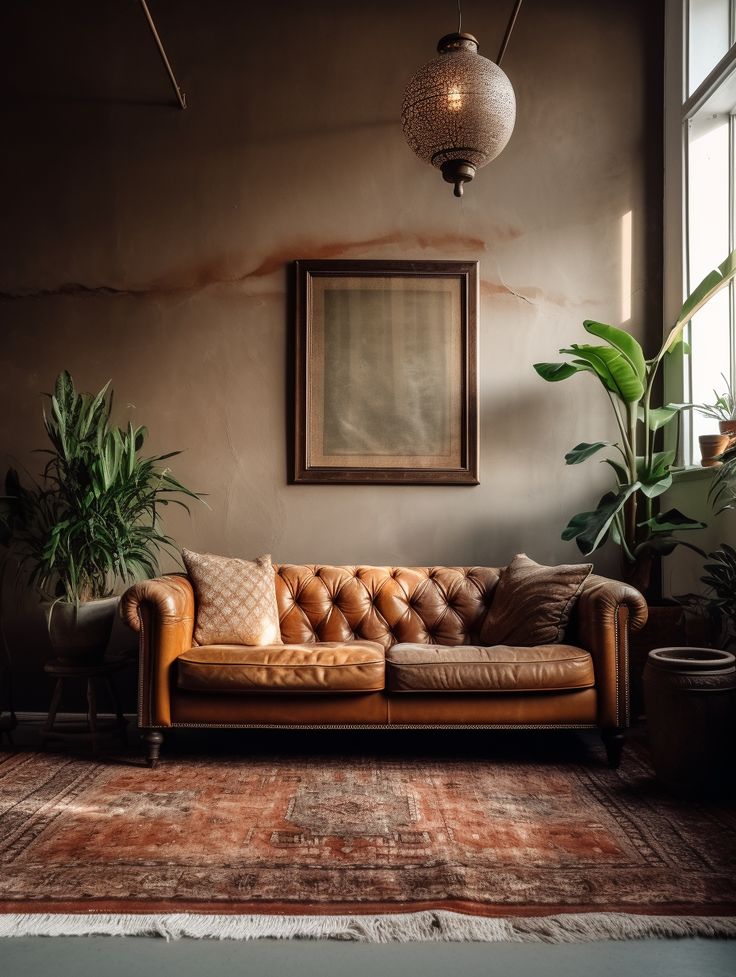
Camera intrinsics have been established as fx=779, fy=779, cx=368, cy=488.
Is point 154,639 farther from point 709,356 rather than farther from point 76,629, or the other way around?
point 709,356

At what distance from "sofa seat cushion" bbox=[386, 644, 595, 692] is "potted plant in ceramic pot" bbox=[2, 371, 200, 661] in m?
1.30

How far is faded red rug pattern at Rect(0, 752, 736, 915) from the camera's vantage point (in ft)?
6.33

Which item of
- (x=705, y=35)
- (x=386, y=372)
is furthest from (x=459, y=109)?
(x=705, y=35)

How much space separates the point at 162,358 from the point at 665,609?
273 centimetres

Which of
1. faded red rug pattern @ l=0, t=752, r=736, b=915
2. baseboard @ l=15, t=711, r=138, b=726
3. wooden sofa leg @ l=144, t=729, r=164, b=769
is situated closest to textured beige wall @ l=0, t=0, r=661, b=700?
baseboard @ l=15, t=711, r=138, b=726

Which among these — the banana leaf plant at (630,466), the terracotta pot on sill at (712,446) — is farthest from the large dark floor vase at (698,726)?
the terracotta pot on sill at (712,446)

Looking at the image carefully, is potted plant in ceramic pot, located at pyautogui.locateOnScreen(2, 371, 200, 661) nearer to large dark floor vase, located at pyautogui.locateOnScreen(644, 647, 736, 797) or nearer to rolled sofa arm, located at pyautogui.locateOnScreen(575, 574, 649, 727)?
rolled sofa arm, located at pyautogui.locateOnScreen(575, 574, 649, 727)

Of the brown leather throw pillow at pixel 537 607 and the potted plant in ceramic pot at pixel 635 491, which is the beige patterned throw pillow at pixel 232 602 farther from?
the potted plant in ceramic pot at pixel 635 491

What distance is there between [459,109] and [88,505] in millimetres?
2120

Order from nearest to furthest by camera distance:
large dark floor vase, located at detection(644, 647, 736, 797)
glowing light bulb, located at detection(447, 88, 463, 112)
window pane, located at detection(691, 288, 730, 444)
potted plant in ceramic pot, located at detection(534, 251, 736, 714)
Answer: glowing light bulb, located at detection(447, 88, 463, 112) → large dark floor vase, located at detection(644, 647, 736, 797) → potted plant in ceramic pot, located at detection(534, 251, 736, 714) → window pane, located at detection(691, 288, 730, 444)

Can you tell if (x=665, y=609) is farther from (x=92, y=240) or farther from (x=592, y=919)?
(x=92, y=240)

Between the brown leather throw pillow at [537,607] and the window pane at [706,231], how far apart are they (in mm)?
1164

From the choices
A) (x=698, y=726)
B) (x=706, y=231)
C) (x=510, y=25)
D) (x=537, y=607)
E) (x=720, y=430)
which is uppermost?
(x=510, y=25)

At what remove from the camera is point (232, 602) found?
326 centimetres
